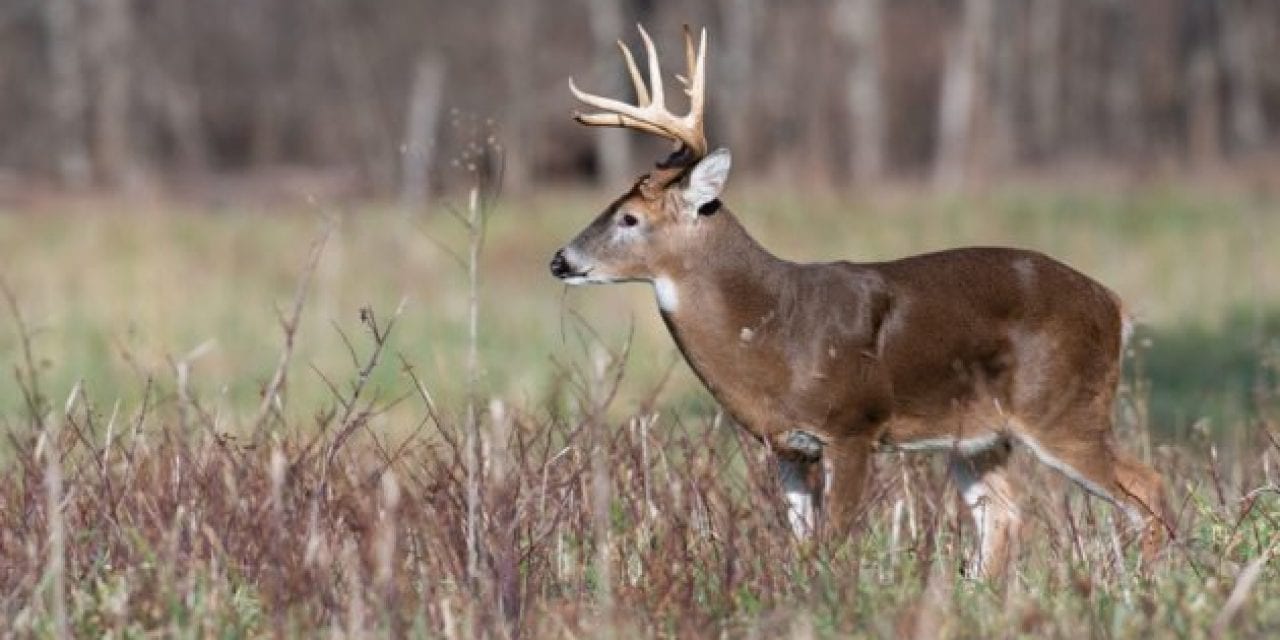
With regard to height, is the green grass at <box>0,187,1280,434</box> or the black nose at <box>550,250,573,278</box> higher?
the green grass at <box>0,187,1280,434</box>

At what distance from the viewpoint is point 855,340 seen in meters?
6.50

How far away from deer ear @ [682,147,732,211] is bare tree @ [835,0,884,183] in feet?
79.6

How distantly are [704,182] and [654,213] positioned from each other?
17cm

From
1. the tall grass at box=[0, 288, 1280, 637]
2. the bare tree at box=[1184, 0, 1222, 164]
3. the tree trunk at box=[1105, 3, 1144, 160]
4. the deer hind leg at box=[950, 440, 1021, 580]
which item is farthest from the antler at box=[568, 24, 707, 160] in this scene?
the tree trunk at box=[1105, 3, 1144, 160]

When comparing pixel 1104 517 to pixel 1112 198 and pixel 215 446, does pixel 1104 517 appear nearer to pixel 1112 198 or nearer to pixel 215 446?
pixel 215 446

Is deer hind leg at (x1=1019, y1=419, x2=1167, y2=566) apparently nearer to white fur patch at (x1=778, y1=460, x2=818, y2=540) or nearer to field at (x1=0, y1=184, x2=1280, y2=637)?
field at (x1=0, y1=184, x2=1280, y2=637)

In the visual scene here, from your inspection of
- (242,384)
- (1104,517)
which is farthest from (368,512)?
(242,384)

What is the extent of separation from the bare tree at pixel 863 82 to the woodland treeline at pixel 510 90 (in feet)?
0.14

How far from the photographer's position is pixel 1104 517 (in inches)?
281

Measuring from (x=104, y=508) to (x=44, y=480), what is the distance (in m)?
0.16

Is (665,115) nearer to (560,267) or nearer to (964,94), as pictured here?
(560,267)

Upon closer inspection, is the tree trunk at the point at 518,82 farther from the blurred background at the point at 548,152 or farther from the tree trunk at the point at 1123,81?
the tree trunk at the point at 1123,81

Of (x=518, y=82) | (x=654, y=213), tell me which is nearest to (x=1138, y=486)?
(x=654, y=213)

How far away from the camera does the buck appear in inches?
253
